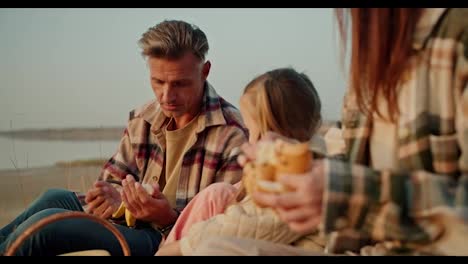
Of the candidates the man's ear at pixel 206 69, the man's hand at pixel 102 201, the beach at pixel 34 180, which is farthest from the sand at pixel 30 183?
the man's ear at pixel 206 69

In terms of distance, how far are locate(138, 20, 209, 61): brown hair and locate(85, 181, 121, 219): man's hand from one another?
612 millimetres

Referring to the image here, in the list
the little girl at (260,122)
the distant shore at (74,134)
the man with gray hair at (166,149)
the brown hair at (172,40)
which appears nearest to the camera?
the little girl at (260,122)

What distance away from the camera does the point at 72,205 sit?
3.37 metres

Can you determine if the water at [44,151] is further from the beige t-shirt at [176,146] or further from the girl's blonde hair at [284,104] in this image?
the girl's blonde hair at [284,104]

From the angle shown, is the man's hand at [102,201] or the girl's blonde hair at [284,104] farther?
the man's hand at [102,201]

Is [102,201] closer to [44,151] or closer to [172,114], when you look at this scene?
[172,114]

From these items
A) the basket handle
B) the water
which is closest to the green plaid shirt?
the basket handle

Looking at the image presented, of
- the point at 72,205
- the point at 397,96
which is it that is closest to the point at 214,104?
the point at 72,205

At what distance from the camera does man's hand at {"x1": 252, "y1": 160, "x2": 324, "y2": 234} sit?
5.17ft

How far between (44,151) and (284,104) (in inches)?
267

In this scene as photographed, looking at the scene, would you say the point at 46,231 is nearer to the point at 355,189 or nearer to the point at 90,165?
the point at 355,189

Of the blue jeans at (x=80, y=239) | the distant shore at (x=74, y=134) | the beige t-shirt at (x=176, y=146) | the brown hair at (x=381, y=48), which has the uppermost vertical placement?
the brown hair at (x=381, y=48)

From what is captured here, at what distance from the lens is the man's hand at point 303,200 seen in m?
1.58
